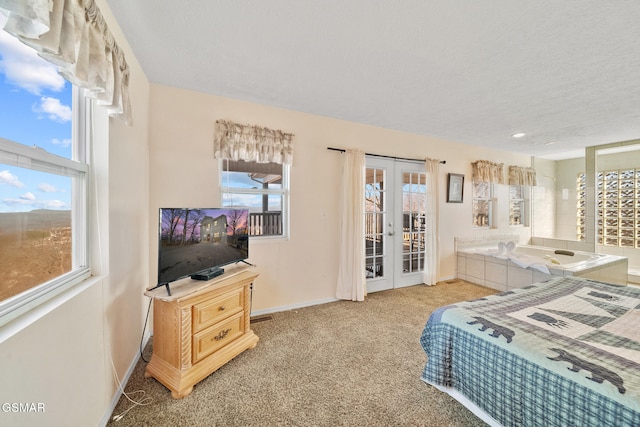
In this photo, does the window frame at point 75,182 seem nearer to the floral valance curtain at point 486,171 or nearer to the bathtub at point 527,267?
the bathtub at point 527,267

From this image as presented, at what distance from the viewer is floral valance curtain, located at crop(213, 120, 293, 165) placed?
2.53 m

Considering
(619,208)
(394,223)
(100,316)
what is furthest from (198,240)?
(619,208)

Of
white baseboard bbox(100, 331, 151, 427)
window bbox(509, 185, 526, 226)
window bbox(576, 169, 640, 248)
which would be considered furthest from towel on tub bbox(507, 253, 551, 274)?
white baseboard bbox(100, 331, 151, 427)

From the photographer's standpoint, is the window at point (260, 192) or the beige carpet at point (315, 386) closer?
the beige carpet at point (315, 386)

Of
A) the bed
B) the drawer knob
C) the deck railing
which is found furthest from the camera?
the deck railing

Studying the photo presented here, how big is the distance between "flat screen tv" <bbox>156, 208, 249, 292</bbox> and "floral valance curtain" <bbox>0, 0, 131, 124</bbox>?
0.72 meters

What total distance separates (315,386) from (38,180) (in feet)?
6.36

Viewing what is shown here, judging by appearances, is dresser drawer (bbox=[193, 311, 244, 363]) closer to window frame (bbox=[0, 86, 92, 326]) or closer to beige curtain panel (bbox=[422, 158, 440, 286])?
window frame (bbox=[0, 86, 92, 326])

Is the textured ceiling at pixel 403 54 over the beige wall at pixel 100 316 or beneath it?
over

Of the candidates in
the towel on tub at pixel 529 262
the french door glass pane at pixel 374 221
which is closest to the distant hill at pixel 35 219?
the french door glass pane at pixel 374 221

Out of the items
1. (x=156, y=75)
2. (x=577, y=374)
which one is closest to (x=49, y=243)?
(x=156, y=75)

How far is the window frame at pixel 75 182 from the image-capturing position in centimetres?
99

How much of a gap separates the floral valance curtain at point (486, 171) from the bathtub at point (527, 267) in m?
1.25

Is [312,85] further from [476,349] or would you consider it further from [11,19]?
[476,349]
